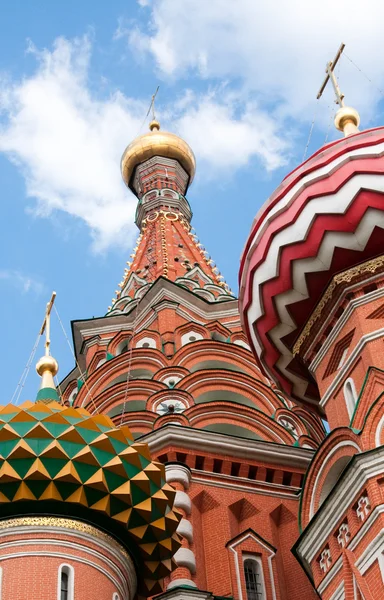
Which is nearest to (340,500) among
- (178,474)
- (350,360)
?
(350,360)

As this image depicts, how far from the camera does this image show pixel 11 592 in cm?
1250

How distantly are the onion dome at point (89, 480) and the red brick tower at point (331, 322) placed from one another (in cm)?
162

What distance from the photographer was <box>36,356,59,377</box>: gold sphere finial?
644 inches

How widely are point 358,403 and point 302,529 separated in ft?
5.11

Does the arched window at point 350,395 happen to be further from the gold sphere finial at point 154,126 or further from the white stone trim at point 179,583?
the gold sphere finial at point 154,126

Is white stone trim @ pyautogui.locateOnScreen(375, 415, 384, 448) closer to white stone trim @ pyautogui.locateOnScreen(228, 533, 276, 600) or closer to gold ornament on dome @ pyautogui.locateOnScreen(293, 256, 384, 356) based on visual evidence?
gold ornament on dome @ pyautogui.locateOnScreen(293, 256, 384, 356)

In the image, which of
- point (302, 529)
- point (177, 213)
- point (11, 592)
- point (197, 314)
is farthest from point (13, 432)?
point (177, 213)

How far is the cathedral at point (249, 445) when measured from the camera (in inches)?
508

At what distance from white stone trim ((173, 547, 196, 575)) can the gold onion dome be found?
1497 cm

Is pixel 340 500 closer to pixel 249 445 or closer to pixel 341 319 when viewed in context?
pixel 341 319

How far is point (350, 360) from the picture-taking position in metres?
14.2

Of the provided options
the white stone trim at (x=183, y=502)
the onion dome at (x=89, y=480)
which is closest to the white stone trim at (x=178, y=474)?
the white stone trim at (x=183, y=502)

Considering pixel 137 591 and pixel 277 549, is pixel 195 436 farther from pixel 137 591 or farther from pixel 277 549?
pixel 137 591

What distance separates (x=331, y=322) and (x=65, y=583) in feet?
14.6
